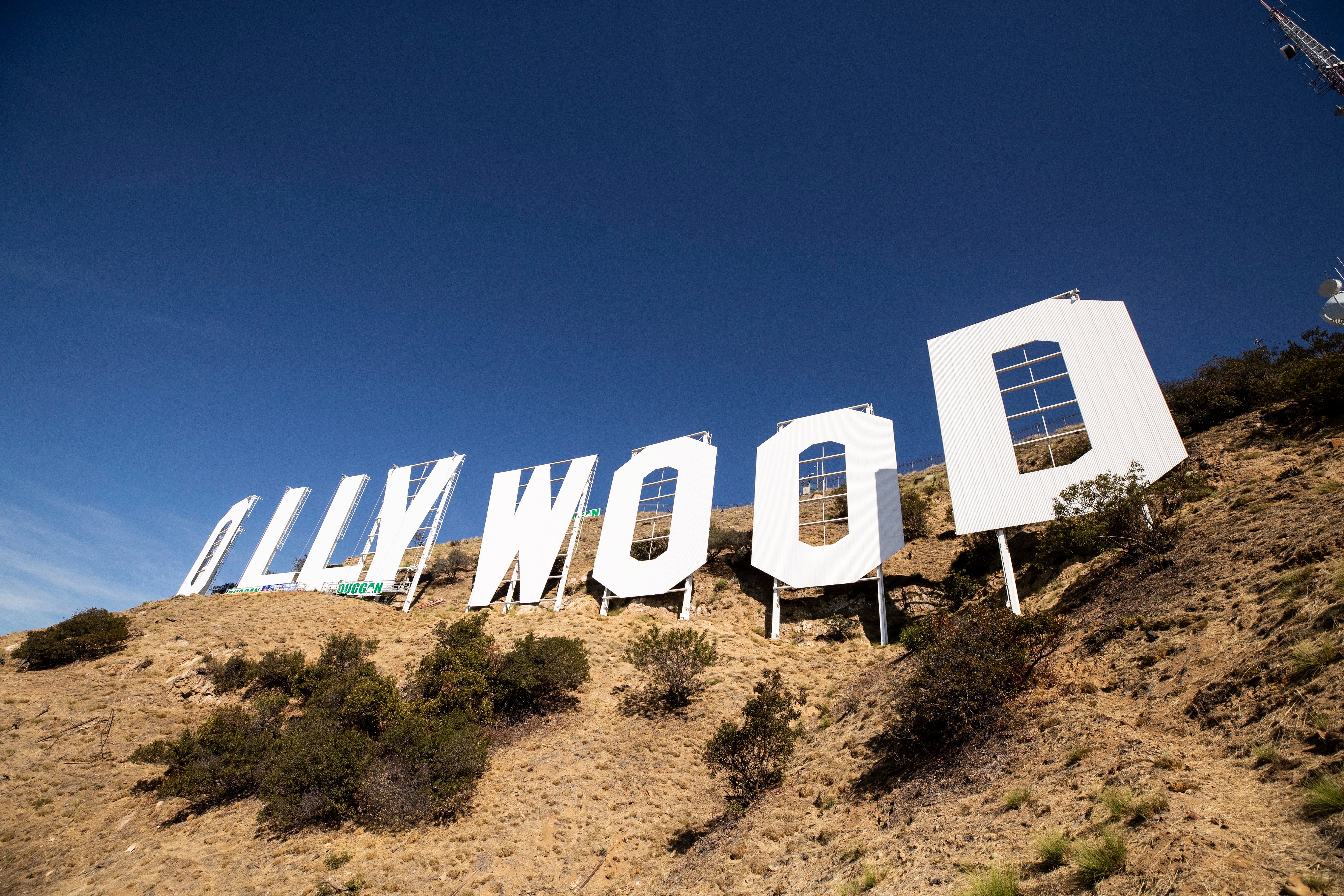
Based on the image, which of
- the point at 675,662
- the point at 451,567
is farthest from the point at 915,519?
the point at 451,567

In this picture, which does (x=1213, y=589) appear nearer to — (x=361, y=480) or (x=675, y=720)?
(x=675, y=720)

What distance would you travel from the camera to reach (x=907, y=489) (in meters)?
43.9

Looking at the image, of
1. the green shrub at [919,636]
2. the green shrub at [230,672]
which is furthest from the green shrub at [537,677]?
the green shrub at [230,672]

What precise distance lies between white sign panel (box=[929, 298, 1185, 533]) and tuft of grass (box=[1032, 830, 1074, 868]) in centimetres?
1658

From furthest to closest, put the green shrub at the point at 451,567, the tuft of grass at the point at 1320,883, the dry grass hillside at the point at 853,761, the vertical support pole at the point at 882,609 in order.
A: the green shrub at the point at 451,567
the vertical support pole at the point at 882,609
the dry grass hillside at the point at 853,761
the tuft of grass at the point at 1320,883

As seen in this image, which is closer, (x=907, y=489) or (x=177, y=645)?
(x=177, y=645)

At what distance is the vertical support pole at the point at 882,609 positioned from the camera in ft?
78.9

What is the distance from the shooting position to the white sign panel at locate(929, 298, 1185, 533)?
21.3 meters

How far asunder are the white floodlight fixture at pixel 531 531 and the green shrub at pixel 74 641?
16746mm

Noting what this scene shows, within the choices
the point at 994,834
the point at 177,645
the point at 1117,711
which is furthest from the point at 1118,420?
the point at 177,645

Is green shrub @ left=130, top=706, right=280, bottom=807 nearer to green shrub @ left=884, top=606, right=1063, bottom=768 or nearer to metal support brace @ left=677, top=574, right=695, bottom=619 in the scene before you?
metal support brace @ left=677, top=574, right=695, bottom=619

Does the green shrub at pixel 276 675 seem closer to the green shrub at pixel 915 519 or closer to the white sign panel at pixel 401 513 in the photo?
the white sign panel at pixel 401 513

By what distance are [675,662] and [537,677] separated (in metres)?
5.33

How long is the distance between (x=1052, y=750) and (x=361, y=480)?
45369mm
